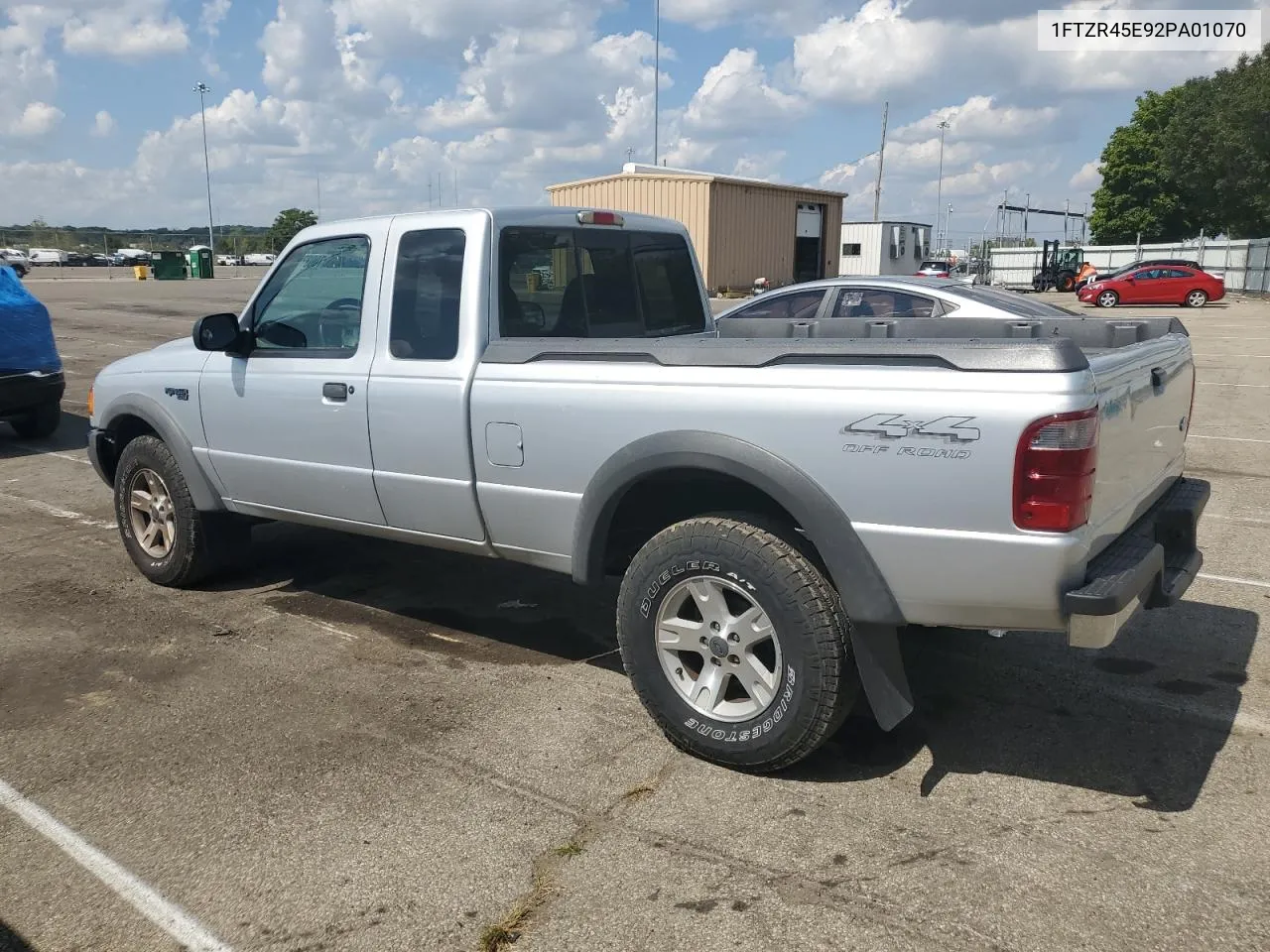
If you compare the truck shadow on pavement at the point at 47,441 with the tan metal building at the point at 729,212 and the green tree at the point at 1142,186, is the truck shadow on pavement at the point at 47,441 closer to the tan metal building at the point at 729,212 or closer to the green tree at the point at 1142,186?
the tan metal building at the point at 729,212

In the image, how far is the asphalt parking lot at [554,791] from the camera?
2885mm

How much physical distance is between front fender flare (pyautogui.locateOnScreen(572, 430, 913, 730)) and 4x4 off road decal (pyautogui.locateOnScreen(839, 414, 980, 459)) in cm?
23

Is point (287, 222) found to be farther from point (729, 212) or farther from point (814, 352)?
point (814, 352)

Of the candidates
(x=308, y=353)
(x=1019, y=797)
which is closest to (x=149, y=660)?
(x=308, y=353)

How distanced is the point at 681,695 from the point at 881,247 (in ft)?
152

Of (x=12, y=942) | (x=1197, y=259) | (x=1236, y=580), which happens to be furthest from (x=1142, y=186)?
(x=12, y=942)

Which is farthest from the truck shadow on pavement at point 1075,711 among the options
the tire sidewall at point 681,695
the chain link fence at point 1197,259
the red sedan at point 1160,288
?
the chain link fence at point 1197,259

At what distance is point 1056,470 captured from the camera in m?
2.96

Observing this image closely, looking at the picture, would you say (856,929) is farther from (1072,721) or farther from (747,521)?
(1072,721)

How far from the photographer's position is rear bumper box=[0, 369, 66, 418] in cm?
985

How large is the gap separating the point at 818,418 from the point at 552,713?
66.6 inches

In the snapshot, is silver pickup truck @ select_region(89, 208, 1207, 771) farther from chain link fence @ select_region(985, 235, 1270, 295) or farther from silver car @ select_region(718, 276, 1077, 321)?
chain link fence @ select_region(985, 235, 1270, 295)

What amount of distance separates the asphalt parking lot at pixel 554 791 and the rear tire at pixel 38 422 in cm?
596

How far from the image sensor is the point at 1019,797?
3520 millimetres
